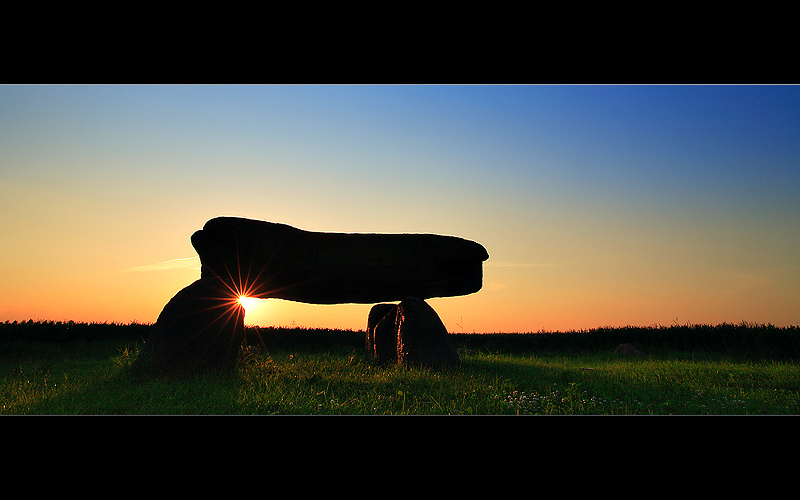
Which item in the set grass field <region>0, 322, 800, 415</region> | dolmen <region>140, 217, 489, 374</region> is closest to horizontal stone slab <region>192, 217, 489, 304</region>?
dolmen <region>140, 217, 489, 374</region>

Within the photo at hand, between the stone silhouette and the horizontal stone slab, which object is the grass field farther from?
the horizontal stone slab

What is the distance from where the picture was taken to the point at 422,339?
35.8 ft

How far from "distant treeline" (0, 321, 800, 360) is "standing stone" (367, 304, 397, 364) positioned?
11.5ft

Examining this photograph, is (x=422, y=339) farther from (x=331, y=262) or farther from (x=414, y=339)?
(x=331, y=262)

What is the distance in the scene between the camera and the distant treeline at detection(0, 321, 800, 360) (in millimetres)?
16406

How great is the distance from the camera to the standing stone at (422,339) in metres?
10.7

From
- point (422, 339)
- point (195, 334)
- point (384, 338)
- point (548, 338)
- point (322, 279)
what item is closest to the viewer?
point (195, 334)

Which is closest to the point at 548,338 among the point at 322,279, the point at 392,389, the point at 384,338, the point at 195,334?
the point at 384,338

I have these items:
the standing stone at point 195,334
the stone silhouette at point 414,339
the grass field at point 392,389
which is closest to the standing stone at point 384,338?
the stone silhouette at point 414,339

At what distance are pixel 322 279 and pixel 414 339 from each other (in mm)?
2516

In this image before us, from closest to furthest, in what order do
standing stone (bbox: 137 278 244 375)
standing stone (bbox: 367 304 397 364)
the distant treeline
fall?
standing stone (bbox: 137 278 244 375) < standing stone (bbox: 367 304 397 364) < the distant treeline

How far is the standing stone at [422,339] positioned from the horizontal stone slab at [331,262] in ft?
2.31
